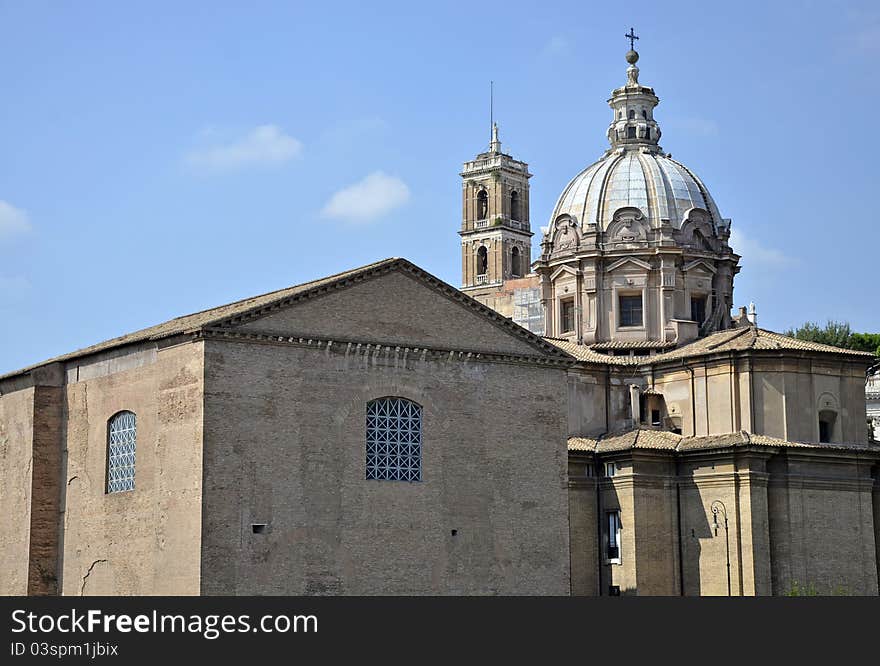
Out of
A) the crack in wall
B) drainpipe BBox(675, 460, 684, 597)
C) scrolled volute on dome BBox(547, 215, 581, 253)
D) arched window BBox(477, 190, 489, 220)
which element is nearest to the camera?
the crack in wall

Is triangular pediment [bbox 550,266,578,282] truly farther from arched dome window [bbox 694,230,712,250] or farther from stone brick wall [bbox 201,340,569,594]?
stone brick wall [bbox 201,340,569,594]

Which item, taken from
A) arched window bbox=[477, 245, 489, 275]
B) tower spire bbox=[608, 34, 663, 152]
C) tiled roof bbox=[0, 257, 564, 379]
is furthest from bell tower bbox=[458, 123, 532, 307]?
tiled roof bbox=[0, 257, 564, 379]

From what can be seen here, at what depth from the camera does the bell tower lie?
299 feet

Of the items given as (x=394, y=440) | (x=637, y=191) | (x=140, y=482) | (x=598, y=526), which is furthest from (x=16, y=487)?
(x=637, y=191)

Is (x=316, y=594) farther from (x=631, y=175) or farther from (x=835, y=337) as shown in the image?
(x=835, y=337)

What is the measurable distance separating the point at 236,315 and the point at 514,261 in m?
56.4

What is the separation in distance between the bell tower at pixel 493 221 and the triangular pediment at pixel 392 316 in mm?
49713

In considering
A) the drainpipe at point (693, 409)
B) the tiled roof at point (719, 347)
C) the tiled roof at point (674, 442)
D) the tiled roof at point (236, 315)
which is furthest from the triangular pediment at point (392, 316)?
the drainpipe at point (693, 409)

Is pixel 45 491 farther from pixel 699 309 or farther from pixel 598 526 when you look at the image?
pixel 699 309

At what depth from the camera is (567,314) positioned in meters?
52.6

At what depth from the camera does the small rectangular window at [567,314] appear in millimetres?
52125

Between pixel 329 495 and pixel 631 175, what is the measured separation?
1926 centimetres

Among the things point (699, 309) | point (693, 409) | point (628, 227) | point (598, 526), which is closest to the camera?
point (598, 526)
